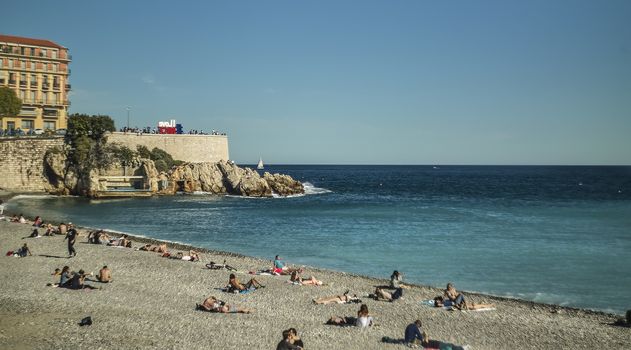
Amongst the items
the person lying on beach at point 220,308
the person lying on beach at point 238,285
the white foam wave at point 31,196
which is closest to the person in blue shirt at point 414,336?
the person lying on beach at point 220,308

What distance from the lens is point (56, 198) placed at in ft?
189

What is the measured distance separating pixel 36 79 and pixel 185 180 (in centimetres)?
2493

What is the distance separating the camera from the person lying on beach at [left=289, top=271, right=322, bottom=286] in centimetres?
2203

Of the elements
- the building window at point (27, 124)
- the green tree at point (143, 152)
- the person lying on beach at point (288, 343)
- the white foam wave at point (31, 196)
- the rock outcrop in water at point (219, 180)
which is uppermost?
the building window at point (27, 124)

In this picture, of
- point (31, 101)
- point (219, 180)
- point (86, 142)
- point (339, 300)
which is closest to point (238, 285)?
point (339, 300)

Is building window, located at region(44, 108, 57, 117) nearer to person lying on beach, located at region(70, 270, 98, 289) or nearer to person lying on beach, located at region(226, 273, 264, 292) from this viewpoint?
person lying on beach, located at region(70, 270, 98, 289)

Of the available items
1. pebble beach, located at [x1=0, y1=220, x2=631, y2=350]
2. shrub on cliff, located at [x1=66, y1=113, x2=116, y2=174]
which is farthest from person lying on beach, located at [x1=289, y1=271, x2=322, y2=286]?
shrub on cliff, located at [x1=66, y1=113, x2=116, y2=174]

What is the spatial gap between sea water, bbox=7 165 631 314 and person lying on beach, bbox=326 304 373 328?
8.64m

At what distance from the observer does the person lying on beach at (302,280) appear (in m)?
22.0

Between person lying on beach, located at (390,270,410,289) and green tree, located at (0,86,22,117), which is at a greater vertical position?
green tree, located at (0,86,22,117)

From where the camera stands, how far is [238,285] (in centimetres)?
2042

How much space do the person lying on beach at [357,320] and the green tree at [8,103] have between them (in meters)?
56.9

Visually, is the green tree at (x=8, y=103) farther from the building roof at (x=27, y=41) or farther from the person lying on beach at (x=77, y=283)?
the person lying on beach at (x=77, y=283)

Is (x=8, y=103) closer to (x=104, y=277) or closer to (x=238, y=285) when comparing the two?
(x=104, y=277)
